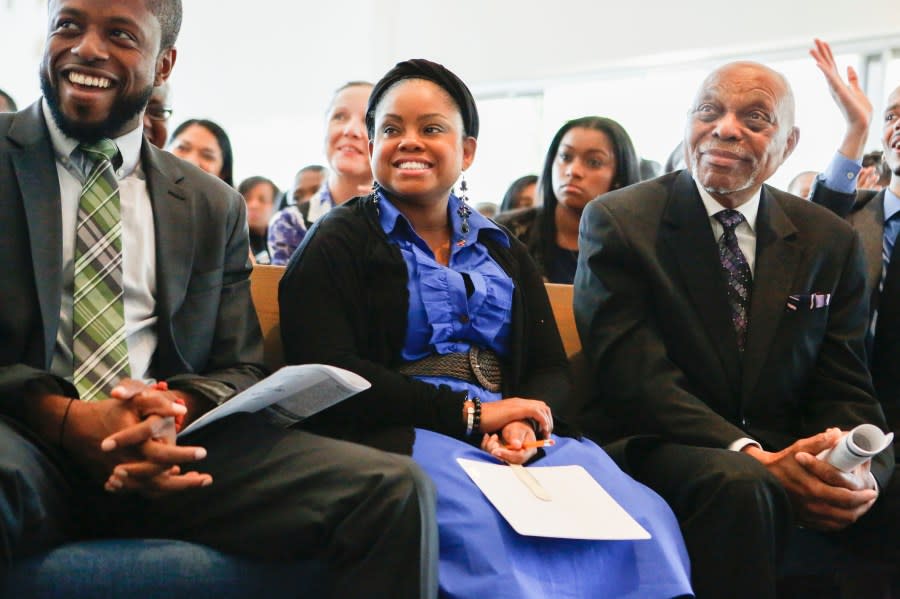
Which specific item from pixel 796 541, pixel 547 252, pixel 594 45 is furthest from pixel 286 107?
pixel 796 541

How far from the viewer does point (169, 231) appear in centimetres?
218

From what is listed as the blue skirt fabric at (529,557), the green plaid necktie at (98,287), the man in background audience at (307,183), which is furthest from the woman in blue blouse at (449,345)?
the man in background audience at (307,183)

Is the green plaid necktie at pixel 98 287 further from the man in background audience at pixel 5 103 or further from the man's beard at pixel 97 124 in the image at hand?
the man in background audience at pixel 5 103

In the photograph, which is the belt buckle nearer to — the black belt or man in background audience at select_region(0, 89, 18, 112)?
the black belt

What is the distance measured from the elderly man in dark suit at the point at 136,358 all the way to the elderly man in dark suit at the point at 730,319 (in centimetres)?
86

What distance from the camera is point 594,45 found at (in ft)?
25.4

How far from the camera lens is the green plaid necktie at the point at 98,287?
2014 millimetres

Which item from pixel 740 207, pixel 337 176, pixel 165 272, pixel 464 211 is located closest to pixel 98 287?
pixel 165 272

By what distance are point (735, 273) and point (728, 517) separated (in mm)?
722

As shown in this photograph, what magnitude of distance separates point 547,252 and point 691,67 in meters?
4.06

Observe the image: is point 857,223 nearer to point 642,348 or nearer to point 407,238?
point 642,348

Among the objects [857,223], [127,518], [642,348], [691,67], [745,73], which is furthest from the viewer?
[691,67]

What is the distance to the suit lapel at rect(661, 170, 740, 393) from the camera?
2.55 metres

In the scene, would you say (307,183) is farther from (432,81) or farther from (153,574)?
(153,574)
